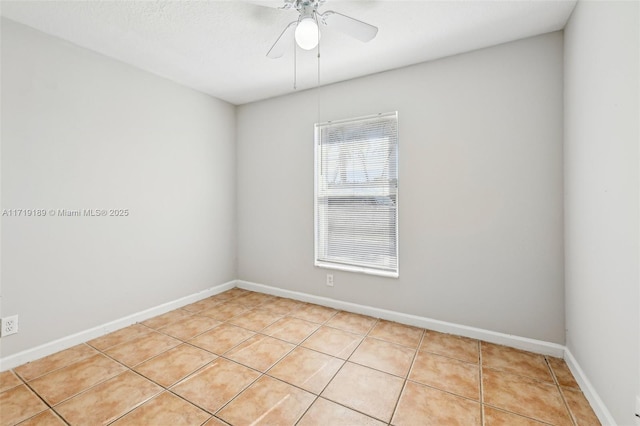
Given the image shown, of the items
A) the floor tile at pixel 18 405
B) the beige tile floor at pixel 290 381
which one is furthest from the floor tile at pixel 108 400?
the floor tile at pixel 18 405

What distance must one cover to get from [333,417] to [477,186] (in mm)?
2004

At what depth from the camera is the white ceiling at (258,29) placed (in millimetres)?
1822

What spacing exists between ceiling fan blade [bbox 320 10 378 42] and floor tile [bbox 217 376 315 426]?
7.52 feet

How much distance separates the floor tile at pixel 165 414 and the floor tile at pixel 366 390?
73 centimetres

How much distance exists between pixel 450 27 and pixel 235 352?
116 inches

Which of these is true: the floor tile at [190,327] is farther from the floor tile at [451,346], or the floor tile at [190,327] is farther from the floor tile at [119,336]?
the floor tile at [451,346]

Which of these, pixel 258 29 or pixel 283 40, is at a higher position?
pixel 258 29

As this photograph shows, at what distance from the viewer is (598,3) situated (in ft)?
4.85

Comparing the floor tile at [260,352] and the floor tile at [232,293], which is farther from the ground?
the floor tile at [232,293]

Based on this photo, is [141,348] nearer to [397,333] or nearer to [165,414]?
[165,414]

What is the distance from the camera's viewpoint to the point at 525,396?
164 cm

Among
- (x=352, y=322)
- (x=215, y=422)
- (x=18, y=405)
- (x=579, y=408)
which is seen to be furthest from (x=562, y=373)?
(x=18, y=405)

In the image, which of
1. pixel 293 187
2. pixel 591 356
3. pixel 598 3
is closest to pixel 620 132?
pixel 598 3

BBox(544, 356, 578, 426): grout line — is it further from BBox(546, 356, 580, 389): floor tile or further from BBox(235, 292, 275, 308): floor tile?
BBox(235, 292, 275, 308): floor tile
